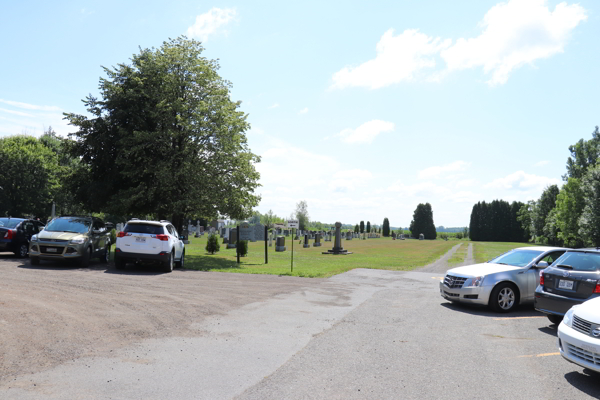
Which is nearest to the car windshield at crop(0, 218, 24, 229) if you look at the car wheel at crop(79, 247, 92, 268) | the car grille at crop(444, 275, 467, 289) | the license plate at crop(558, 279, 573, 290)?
the car wheel at crop(79, 247, 92, 268)

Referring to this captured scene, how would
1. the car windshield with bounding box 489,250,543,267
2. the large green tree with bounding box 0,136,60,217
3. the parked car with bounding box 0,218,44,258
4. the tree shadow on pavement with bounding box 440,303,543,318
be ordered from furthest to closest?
the large green tree with bounding box 0,136,60,217, the parked car with bounding box 0,218,44,258, the car windshield with bounding box 489,250,543,267, the tree shadow on pavement with bounding box 440,303,543,318

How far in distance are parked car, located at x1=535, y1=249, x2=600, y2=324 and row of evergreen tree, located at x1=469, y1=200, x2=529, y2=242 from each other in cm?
11834

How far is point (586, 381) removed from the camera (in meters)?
5.44

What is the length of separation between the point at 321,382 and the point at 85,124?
71.8ft

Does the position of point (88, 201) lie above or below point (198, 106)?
below

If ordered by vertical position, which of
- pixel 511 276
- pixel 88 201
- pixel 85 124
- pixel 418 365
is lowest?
pixel 418 365

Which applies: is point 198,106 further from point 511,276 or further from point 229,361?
point 229,361

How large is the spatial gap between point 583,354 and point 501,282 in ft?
16.7

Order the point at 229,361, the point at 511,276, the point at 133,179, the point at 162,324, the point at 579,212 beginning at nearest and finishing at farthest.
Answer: the point at 229,361, the point at 162,324, the point at 511,276, the point at 133,179, the point at 579,212

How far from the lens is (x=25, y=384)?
464cm

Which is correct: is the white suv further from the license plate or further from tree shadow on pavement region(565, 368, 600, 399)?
tree shadow on pavement region(565, 368, 600, 399)

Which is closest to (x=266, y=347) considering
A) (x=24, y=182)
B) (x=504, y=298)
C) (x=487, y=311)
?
(x=487, y=311)

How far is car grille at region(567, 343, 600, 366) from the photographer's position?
5.16 m

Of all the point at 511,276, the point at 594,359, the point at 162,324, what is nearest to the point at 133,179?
the point at 162,324
